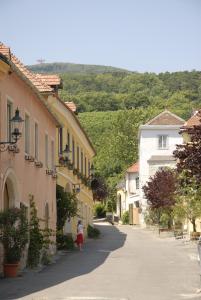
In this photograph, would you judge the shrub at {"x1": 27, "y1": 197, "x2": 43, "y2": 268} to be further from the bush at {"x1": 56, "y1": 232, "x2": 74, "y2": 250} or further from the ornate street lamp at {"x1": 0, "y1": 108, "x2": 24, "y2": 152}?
the bush at {"x1": 56, "y1": 232, "x2": 74, "y2": 250}

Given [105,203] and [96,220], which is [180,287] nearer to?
[96,220]

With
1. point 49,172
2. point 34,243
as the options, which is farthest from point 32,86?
point 49,172

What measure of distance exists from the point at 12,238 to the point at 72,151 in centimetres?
1827

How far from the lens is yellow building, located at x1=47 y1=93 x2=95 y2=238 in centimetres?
3080

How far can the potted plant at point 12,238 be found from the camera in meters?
17.7

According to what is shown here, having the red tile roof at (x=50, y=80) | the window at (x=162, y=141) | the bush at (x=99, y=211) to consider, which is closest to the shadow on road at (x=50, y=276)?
the red tile roof at (x=50, y=80)

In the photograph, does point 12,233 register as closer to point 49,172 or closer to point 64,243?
point 49,172

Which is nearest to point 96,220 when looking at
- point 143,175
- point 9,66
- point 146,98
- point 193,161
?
point 143,175

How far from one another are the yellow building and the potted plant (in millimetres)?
10418

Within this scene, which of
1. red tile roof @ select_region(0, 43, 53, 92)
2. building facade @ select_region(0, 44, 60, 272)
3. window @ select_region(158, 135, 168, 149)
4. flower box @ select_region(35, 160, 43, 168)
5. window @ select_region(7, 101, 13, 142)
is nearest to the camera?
building facade @ select_region(0, 44, 60, 272)

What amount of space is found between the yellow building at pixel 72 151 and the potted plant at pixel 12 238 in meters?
10.4

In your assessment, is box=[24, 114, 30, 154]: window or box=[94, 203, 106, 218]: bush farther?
box=[94, 203, 106, 218]: bush

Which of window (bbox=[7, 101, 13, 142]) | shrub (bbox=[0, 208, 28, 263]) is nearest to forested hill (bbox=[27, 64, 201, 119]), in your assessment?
window (bbox=[7, 101, 13, 142])

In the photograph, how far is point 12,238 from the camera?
59.4 feet
